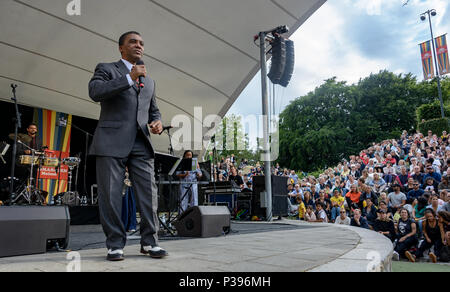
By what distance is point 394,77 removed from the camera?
29422mm

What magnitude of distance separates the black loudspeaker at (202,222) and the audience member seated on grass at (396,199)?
5833 mm

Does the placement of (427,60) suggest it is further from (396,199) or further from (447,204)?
(447,204)

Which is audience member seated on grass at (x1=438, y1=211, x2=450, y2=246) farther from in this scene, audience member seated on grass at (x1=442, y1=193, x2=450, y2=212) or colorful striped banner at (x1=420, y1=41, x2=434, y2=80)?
colorful striped banner at (x1=420, y1=41, x2=434, y2=80)

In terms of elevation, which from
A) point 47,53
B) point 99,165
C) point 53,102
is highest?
point 47,53

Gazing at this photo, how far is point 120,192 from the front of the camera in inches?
84.7

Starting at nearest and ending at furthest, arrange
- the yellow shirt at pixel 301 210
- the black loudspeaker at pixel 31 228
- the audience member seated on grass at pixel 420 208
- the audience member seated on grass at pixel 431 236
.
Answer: the black loudspeaker at pixel 31 228 → the audience member seated on grass at pixel 431 236 → the audience member seated on grass at pixel 420 208 → the yellow shirt at pixel 301 210

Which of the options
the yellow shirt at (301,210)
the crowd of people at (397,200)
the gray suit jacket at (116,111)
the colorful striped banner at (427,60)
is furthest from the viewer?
the colorful striped banner at (427,60)

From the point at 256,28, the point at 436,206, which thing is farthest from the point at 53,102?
the point at 436,206

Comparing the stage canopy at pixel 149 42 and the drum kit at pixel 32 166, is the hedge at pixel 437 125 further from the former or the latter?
the drum kit at pixel 32 166

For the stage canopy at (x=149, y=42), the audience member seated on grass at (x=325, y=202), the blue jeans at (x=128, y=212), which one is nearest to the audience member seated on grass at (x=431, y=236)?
the audience member seated on grass at (x=325, y=202)

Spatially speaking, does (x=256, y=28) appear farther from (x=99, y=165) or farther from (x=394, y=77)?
(x=394, y=77)

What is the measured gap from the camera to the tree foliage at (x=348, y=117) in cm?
2706

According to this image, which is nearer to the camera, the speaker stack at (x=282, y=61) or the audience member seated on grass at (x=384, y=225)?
the speaker stack at (x=282, y=61)
